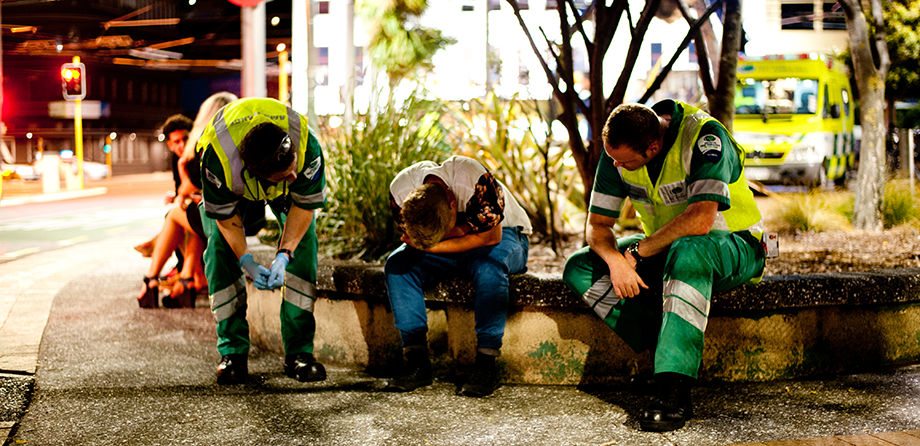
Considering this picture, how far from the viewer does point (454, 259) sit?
350cm

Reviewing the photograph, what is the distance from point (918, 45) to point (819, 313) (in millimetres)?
20789

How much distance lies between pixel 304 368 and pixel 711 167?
1.95 meters

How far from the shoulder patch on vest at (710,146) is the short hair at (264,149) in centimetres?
165

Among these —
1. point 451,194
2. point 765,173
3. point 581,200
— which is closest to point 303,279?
point 451,194

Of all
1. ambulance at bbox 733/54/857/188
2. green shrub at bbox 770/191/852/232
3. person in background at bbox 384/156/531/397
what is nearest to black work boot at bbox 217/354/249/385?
person in background at bbox 384/156/531/397

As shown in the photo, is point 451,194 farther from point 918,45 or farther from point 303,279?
point 918,45

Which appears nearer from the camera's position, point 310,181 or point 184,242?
point 310,181

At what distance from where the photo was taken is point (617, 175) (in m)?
3.22

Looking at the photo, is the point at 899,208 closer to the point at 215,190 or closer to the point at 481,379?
the point at 481,379

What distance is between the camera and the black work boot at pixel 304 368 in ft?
11.6

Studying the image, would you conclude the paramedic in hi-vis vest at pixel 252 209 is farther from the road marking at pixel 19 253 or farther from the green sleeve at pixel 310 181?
the road marking at pixel 19 253

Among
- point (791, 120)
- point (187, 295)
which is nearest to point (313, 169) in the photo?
point (187, 295)

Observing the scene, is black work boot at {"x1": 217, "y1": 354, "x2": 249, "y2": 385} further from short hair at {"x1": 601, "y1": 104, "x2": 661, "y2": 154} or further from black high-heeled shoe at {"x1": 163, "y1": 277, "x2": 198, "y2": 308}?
short hair at {"x1": 601, "y1": 104, "x2": 661, "y2": 154}

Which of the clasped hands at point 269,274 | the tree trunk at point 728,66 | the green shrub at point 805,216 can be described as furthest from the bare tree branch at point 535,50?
A: the green shrub at point 805,216
